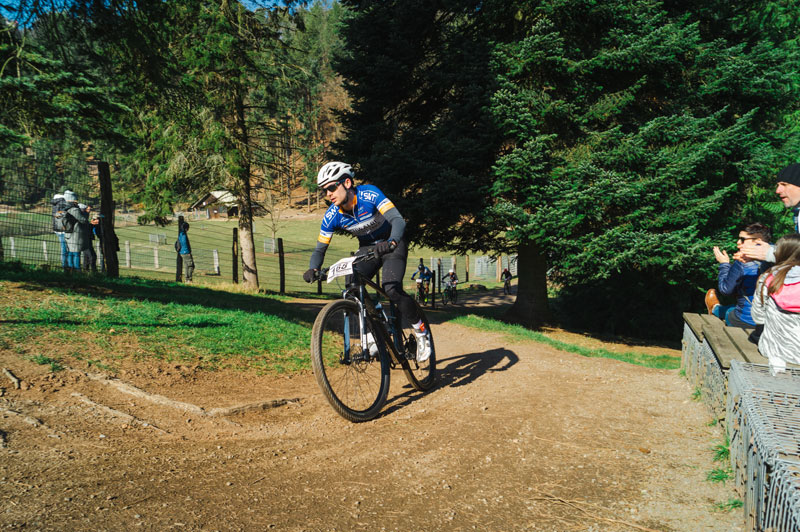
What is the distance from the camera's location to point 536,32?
11758mm

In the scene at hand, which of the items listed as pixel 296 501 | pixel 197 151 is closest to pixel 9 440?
pixel 296 501

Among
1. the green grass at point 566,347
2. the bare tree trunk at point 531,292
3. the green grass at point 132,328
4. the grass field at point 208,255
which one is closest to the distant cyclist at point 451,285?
the grass field at point 208,255

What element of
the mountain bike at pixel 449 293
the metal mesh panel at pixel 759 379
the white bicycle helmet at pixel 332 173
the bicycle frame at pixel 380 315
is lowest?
the mountain bike at pixel 449 293

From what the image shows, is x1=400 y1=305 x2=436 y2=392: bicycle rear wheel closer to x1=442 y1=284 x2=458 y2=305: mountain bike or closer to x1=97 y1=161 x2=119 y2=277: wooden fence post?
x1=97 y1=161 x2=119 y2=277: wooden fence post

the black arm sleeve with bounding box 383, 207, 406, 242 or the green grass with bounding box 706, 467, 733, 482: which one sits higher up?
the black arm sleeve with bounding box 383, 207, 406, 242

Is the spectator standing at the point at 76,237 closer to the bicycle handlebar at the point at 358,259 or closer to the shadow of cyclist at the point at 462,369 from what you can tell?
the shadow of cyclist at the point at 462,369

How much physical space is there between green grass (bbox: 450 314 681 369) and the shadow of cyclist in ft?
6.28

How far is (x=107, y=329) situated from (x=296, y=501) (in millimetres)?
4333

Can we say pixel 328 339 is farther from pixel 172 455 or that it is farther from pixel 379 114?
pixel 379 114

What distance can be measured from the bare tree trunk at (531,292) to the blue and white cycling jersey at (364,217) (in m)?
10.5

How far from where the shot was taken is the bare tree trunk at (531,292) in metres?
15.0

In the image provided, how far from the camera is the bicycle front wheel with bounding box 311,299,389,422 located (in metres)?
4.42

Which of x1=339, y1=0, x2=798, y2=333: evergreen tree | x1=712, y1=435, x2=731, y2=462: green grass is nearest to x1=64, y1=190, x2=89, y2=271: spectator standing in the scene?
x1=339, y1=0, x2=798, y2=333: evergreen tree

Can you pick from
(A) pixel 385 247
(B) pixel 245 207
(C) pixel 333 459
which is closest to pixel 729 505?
(C) pixel 333 459
